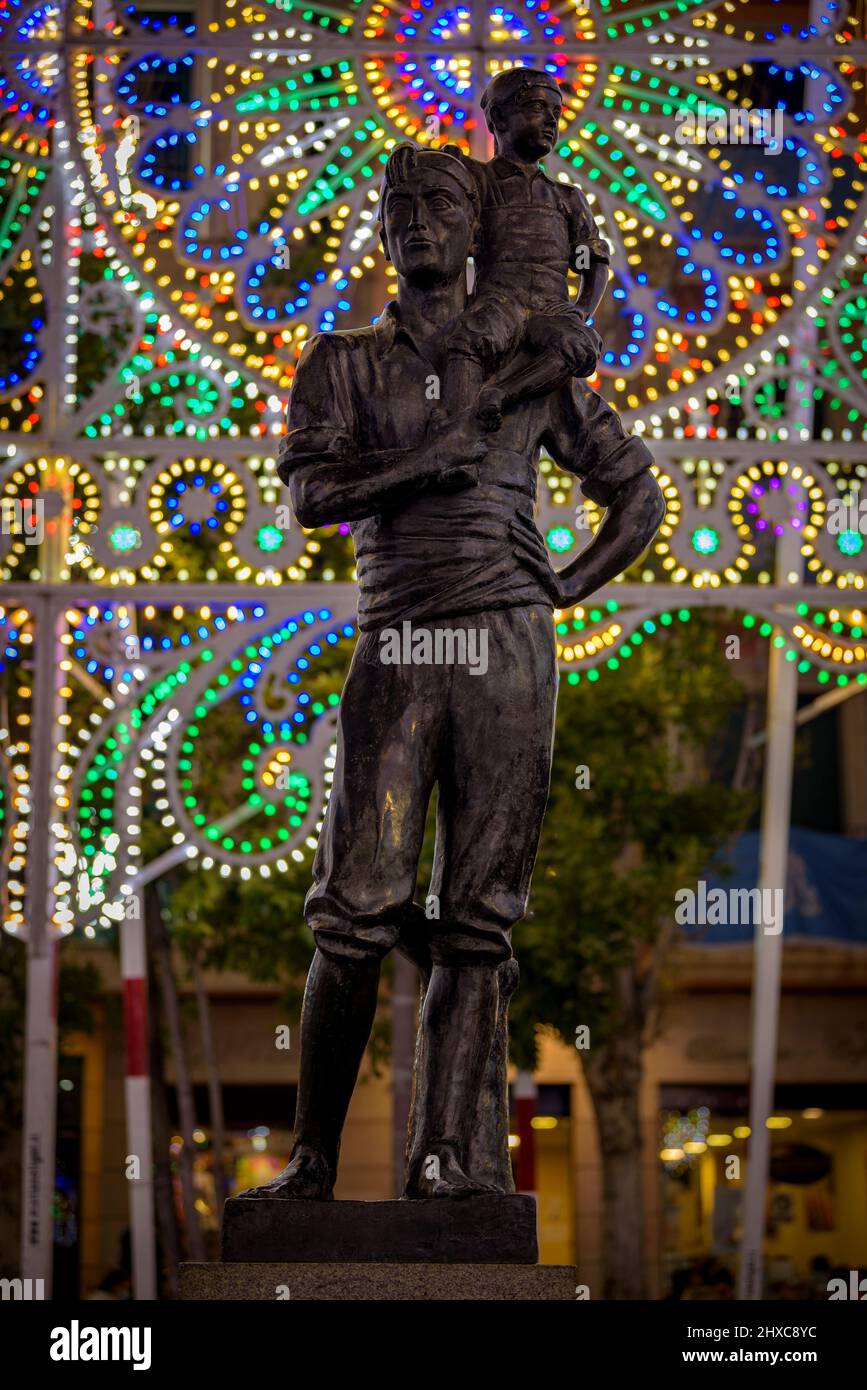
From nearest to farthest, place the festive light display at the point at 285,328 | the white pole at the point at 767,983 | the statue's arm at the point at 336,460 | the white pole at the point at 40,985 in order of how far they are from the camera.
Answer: the statue's arm at the point at 336,460 → the white pole at the point at 40,985 → the festive light display at the point at 285,328 → the white pole at the point at 767,983

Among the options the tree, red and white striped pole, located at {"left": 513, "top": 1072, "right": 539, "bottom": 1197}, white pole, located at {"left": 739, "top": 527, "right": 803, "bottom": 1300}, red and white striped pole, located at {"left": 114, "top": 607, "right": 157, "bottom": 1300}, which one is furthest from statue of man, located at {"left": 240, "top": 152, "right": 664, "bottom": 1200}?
the tree

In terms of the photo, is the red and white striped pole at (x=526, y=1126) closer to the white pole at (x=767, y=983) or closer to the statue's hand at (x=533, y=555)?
the white pole at (x=767, y=983)

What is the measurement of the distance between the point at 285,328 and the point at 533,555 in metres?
5.10

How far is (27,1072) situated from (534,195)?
220 inches

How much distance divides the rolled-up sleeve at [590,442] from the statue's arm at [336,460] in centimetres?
35

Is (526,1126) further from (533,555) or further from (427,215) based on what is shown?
(427,215)

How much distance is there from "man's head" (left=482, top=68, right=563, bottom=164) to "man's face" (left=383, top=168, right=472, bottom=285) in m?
0.28

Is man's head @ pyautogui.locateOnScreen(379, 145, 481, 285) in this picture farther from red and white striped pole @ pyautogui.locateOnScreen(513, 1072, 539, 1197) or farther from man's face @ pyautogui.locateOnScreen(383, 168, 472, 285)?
red and white striped pole @ pyautogui.locateOnScreen(513, 1072, 539, 1197)

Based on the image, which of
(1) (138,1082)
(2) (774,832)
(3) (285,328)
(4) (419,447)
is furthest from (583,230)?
(1) (138,1082)

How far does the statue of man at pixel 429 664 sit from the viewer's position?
4.39 m

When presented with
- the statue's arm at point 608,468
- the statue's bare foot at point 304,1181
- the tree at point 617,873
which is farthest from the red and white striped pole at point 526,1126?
the statue's bare foot at point 304,1181

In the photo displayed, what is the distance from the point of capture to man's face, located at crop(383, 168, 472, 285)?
468 centimetres

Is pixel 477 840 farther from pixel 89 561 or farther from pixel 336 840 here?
pixel 89 561
